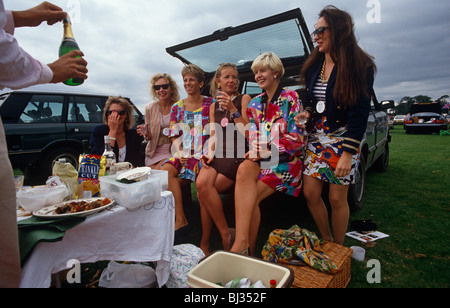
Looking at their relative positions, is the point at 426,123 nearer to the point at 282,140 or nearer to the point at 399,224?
the point at 399,224

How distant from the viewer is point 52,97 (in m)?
5.10

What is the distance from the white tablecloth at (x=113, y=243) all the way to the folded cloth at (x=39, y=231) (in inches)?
1.3

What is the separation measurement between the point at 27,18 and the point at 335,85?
2.03 m

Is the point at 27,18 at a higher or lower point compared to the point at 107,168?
higher

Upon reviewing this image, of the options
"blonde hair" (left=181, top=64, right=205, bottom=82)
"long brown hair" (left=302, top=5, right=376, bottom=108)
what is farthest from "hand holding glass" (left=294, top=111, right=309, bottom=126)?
"blonde hair" (left=181, top=64, right=205, bottom=82)

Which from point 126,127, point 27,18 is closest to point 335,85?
point 27,18

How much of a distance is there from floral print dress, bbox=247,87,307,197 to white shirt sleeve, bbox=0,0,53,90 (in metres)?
1.67

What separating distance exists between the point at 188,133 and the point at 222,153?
0.65m

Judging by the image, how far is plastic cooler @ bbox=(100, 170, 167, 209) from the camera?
4.12 feet

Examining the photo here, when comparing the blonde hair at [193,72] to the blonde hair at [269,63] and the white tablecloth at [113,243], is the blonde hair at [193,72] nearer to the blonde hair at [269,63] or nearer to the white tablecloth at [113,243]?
the blonde hair at [269,63]

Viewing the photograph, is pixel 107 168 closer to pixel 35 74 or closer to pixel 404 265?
pixel 35 74

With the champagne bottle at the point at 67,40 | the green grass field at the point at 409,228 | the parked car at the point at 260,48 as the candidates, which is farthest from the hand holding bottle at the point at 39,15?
the green grass field at the point at 409,228

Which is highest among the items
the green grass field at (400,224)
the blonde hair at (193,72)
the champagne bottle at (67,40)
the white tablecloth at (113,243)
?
the blonde hair at (193,72)

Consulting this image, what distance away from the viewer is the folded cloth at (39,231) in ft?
3.13
